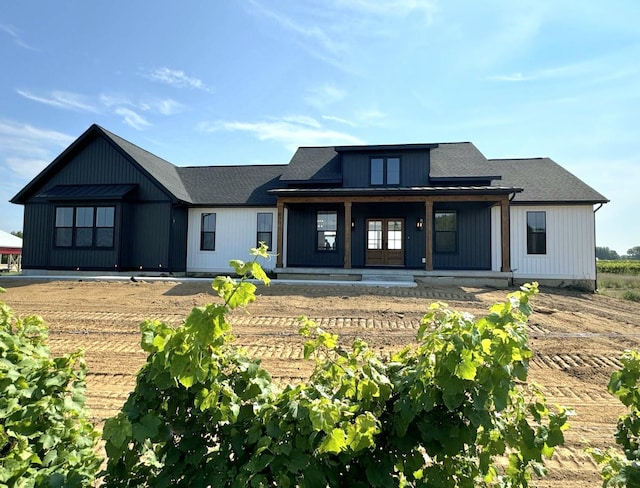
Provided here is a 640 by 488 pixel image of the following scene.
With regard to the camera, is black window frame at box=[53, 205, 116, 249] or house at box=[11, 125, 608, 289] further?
black window frame at box=[53, 205, 116, 249]

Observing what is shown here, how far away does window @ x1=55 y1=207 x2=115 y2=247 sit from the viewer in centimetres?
1510

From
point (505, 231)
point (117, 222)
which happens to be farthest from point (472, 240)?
point (117, 222)

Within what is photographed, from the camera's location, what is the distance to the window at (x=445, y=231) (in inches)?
584

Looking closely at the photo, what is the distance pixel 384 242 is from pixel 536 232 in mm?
6030

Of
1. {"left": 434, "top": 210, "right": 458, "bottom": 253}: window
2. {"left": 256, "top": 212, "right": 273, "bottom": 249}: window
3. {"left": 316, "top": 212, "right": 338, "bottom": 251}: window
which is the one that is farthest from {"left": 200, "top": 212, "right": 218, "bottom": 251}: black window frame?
{"left": 434, "top": 210, "right": 458, "bottom": 253}: window

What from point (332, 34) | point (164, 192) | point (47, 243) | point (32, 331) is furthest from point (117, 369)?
point (47, 243)

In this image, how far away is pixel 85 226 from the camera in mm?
15297

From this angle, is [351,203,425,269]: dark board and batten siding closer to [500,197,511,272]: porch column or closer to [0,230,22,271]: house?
[500,197,511,272]: porch column

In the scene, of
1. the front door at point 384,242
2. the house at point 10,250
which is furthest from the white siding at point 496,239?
the house at point 10,250

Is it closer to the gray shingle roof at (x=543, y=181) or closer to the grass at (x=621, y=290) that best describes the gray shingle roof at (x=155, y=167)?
the gray shingle roof at (x=543, y=181)

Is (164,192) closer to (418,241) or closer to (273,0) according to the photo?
(273,0)

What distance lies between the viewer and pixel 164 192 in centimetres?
1534

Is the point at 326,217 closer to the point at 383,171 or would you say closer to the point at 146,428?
the point at 383,171

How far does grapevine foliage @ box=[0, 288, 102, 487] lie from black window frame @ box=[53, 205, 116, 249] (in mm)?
15076
